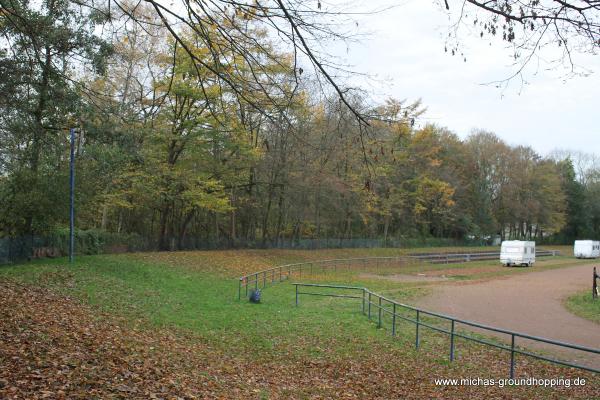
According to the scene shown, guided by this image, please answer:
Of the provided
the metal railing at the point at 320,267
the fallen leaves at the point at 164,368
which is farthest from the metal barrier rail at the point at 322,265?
the fallen leaves at the point at 164,368

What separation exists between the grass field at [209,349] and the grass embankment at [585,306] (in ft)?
22.1

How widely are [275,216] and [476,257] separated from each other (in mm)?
22099

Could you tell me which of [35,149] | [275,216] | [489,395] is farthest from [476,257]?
[489,395]

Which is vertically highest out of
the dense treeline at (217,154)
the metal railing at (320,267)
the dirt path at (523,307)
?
the dense treeline at (217,154)

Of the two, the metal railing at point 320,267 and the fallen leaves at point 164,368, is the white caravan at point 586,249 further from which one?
the fallen leaves at point 164,368

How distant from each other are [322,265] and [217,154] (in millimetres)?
10250

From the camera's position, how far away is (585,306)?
18578 mm

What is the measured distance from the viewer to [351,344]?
39.6 ft

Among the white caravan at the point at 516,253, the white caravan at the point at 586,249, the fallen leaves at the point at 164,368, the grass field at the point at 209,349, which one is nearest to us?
the fallen leaves at the point at 164,368

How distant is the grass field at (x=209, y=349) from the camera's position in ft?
23.0

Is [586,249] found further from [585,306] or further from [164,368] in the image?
[164,368]

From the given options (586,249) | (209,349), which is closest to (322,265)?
(209,349)

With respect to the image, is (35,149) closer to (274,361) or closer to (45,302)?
(45,302)

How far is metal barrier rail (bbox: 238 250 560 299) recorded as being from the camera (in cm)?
2314
